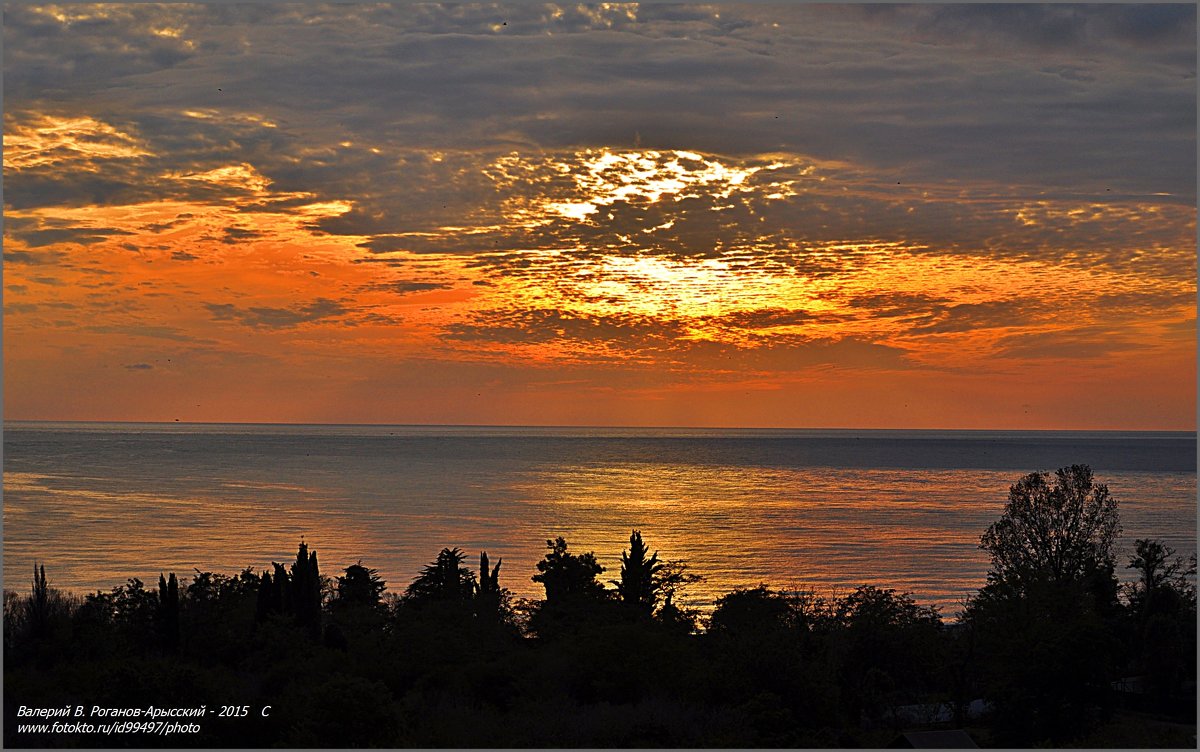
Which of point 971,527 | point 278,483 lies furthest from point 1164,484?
point 278,483

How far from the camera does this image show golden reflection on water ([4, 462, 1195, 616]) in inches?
3260

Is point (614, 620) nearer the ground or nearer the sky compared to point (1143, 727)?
nearer the sky

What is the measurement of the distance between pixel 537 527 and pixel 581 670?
83199mm

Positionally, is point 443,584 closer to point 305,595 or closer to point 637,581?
point 305,595

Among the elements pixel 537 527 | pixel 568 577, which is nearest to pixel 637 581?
pixel 568 577

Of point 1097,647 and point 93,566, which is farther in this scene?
point 93,566

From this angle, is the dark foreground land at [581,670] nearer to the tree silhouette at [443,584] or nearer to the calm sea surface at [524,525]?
the tree silhouette at [443,584]

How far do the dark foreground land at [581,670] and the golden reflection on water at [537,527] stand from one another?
27.3 m

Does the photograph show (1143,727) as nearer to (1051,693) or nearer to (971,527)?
(1051,693)

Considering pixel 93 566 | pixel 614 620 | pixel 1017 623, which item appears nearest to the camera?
pixel 1017 623

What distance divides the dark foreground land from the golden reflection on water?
1075 inches

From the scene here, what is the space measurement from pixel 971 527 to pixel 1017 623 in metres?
84.6

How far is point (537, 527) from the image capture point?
115188mm

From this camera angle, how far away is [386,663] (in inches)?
1326
